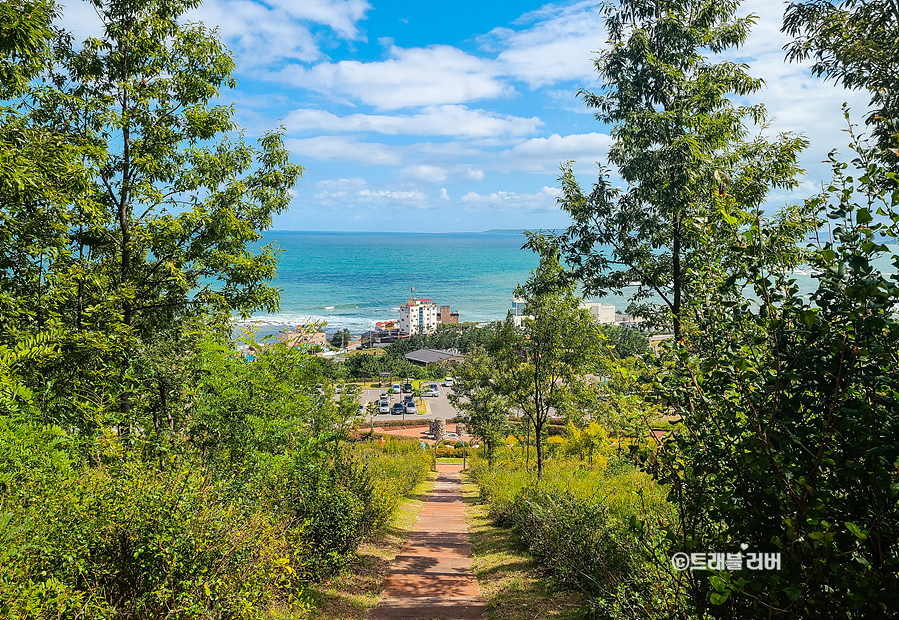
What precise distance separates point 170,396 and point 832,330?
8.02m

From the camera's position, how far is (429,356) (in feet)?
250

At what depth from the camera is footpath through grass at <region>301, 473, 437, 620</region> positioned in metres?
6.40

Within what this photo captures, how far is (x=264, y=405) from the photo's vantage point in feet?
20.9

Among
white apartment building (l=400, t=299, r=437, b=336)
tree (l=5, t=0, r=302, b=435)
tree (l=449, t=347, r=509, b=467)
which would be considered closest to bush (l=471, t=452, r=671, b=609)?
tree (l=5, t=0, r=302, b=435)

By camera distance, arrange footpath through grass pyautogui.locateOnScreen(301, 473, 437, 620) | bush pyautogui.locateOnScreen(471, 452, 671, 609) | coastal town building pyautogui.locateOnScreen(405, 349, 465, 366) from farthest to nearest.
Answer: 1. coastal town building pyautogui.locateOnScreen(405, 349, 465, 366)
2. footpath through grass pyautogui.locateOnScreen(301, 473, 437, 620)
3. bush pyautogui.locateOnScreen(471, 452, 671, 609)

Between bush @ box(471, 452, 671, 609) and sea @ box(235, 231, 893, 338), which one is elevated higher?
sea @ box(235, 231, 893, 338)

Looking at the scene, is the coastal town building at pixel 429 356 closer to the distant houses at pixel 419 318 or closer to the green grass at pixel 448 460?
the distant houses at pixel 419 318

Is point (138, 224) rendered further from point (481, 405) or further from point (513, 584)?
point (481, 405)

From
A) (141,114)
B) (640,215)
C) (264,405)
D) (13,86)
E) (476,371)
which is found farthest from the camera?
(476,371)

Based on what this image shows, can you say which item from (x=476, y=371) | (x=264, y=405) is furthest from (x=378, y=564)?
(x=476, y=371)

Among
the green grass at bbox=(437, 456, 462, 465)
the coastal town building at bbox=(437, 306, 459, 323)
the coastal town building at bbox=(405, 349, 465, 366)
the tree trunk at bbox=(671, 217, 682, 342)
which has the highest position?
the coastal town building at bbox=(437, 306, 459, 323)

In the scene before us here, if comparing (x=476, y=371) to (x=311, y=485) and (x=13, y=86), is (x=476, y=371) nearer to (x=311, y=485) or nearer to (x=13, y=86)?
(x=311, y=485)

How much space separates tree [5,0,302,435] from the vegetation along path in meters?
4.57

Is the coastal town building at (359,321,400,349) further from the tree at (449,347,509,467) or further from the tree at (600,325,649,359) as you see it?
the tree at (600,325,649,359)
